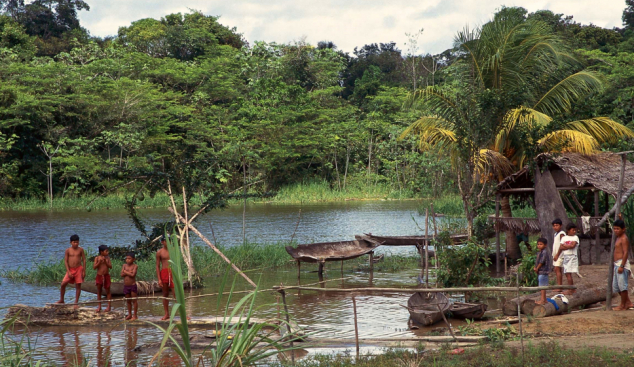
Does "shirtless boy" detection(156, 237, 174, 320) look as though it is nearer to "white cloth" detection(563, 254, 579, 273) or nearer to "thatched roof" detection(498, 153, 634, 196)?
"white cloth" detection(563, 254, 579, 273)

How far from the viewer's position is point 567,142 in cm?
1377

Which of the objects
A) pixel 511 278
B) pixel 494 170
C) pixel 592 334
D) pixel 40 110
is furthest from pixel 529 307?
pixel 40 110

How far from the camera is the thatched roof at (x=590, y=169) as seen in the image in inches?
478

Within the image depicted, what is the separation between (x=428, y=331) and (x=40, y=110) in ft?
98.4

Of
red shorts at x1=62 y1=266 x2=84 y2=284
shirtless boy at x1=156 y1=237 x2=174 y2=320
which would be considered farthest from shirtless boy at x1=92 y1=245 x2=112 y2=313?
shirtless boy at x1=156 y1=237 x2=174 y2=320

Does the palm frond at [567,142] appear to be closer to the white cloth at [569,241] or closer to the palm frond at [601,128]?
the palm frond at [601,128]

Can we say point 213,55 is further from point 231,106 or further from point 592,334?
point 592,334

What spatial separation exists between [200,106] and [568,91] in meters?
28.4

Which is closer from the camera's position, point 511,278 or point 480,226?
point 511,278

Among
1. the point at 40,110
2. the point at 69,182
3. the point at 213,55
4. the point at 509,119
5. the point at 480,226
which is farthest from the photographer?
the point at 213,55

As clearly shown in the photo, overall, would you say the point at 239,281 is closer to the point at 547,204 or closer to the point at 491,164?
the point at 491,164

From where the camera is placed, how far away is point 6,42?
36438 millimetres

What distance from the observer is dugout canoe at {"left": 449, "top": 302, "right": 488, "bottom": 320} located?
9594 millimetres

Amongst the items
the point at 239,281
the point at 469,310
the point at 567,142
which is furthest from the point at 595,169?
the point at 239,281
